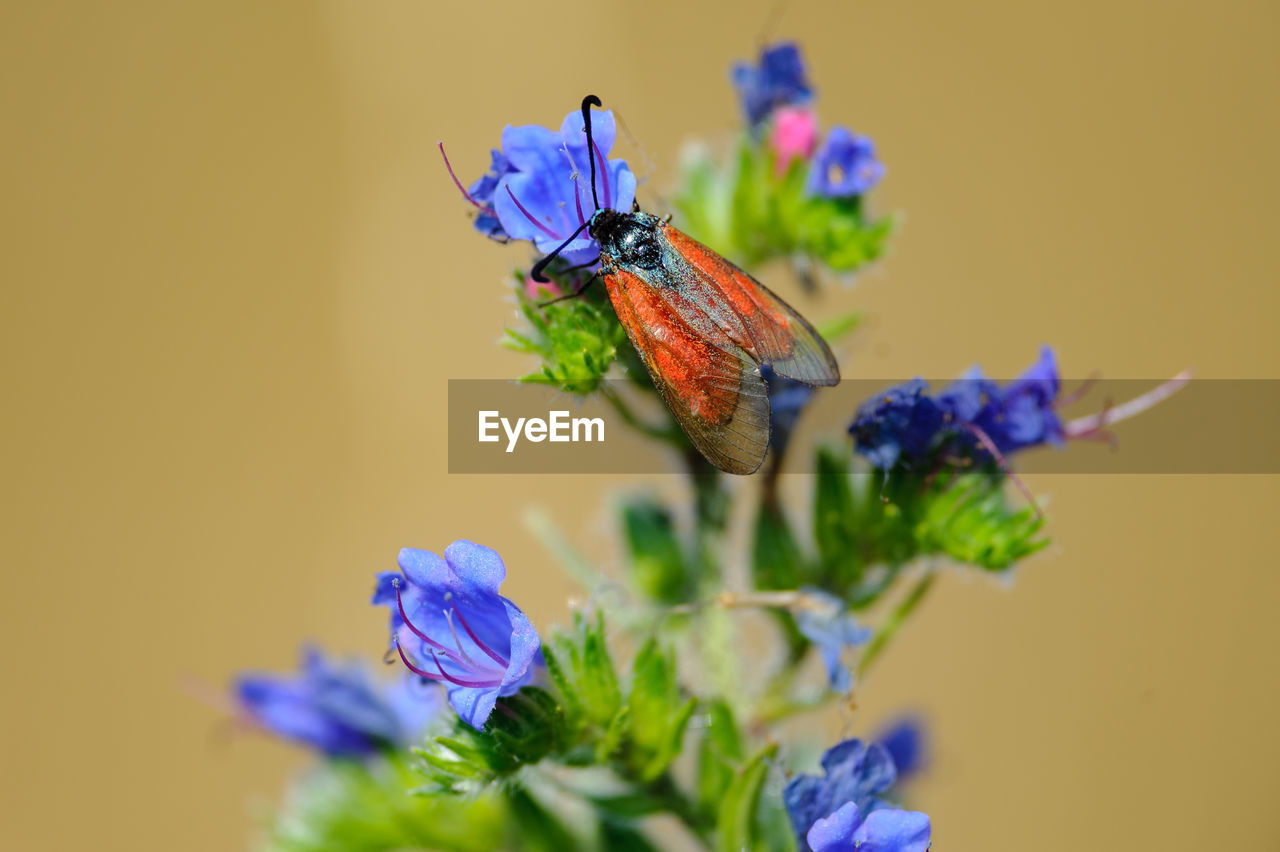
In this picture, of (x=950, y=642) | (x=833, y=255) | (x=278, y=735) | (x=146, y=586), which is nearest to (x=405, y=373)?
(x=146, y=586)

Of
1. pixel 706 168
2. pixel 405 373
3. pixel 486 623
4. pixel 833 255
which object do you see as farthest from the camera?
pixel 405 373

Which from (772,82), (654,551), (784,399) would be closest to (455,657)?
(784,399)

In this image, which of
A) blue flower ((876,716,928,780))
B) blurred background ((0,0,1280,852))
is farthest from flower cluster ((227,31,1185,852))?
blurred background ((0,0,1280,852))

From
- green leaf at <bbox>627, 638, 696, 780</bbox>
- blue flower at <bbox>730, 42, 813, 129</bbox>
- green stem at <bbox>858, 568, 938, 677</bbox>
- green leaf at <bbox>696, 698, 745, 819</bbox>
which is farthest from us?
blue flower at <bbox>730, 42, 813, 129</bbox>

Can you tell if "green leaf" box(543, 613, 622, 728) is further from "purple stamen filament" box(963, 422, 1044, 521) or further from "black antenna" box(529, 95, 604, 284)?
"purple stamen filament" box(963, 422, 1044, 521)

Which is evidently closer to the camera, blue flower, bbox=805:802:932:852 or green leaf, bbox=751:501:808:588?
blue flower, bbox=805:802:932:852

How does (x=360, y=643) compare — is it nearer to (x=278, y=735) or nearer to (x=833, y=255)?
(x=278, y=735)

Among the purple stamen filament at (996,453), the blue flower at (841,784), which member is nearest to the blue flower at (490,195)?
the purple stamen filament at (996,453)

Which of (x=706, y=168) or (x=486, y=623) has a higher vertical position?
(x=706, y=168)

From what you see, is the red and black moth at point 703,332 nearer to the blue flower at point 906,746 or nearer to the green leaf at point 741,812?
the green leaf at point 741,812
